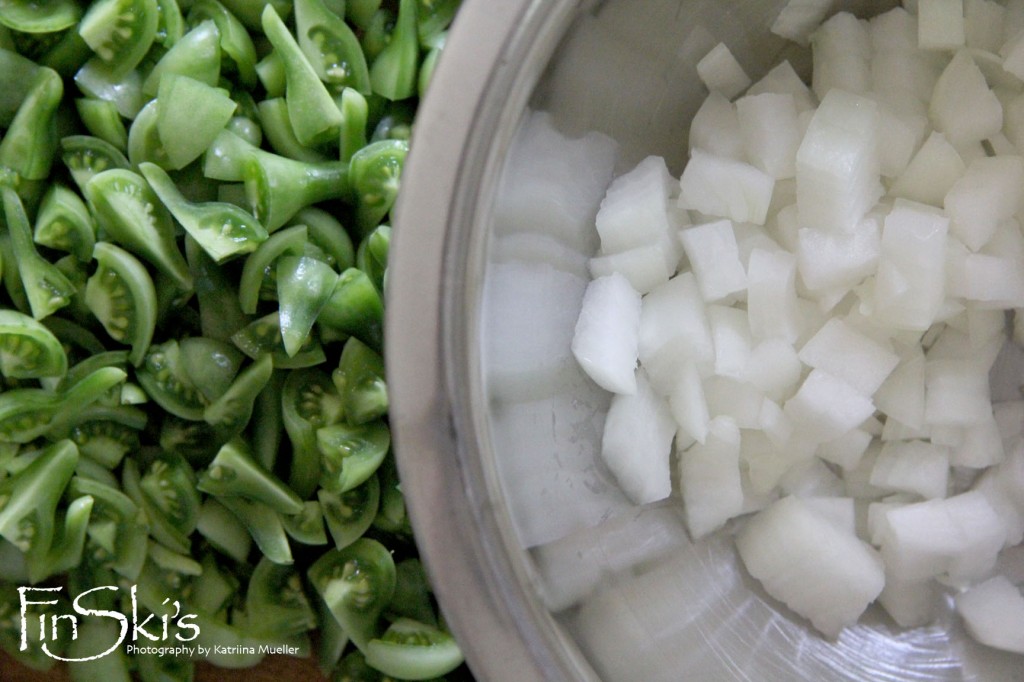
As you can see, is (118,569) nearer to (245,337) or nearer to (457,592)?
(245,337)

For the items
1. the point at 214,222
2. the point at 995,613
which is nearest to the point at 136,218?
the point at 214,222

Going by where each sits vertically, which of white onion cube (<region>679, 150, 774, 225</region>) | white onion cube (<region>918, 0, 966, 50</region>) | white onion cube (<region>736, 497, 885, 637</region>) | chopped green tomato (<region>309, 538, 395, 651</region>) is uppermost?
white onion cube (<region>918, 0, 966, 50</region>)

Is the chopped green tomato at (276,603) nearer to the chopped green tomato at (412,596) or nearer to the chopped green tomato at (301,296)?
the chopped green tomato at (412,596)

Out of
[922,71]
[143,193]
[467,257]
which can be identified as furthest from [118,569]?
[922,71]

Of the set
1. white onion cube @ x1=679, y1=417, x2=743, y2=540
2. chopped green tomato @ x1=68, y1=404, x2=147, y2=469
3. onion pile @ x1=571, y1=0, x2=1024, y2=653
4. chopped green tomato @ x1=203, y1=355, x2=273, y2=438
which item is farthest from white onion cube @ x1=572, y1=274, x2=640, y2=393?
chopped green tomato @ x1=68, y1=404, x2=147, y2=469

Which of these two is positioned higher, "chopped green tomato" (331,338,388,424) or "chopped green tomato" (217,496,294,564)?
"chopped green tomato" (331,338,388,424)

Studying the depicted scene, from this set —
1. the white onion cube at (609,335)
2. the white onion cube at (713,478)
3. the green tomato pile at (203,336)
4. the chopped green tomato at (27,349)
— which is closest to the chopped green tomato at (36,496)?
the green tomato pile at (203,336)

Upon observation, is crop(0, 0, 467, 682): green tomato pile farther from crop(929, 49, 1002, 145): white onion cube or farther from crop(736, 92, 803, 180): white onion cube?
crop(929, 49, 1002, 145): white onion cube

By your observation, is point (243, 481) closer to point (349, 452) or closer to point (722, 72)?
point (349, 452)
